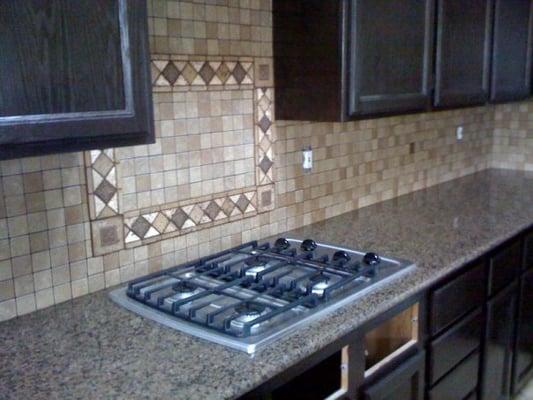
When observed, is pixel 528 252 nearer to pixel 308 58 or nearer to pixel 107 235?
pixel 308 58

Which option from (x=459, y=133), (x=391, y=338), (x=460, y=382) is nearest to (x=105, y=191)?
(x=391, y=338)

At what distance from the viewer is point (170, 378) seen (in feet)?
4.13

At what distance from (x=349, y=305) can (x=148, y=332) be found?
55 centimetres

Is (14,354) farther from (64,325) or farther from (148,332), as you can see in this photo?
(148,332)

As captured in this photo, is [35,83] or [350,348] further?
[350,348]

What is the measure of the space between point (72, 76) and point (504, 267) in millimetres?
1909

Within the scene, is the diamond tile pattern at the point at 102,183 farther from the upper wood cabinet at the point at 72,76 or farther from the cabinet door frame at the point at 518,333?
the cabinet door frame at the point at 518,333

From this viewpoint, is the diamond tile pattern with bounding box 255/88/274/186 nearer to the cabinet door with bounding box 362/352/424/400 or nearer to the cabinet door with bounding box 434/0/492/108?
the cabinet door with bounding box 434/0/492/108

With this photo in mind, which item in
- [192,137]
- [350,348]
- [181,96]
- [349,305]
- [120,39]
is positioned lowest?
[350,348]

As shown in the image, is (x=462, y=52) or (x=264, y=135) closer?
(x=264, y=135)

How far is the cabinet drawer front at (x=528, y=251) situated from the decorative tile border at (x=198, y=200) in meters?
1.17

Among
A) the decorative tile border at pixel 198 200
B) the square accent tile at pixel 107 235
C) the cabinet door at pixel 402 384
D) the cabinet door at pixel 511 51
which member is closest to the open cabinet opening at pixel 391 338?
the cabinet door at pixel 402 384

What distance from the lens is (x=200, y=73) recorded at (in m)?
1.95

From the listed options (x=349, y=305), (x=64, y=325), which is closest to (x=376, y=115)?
(x=349, y=305)
